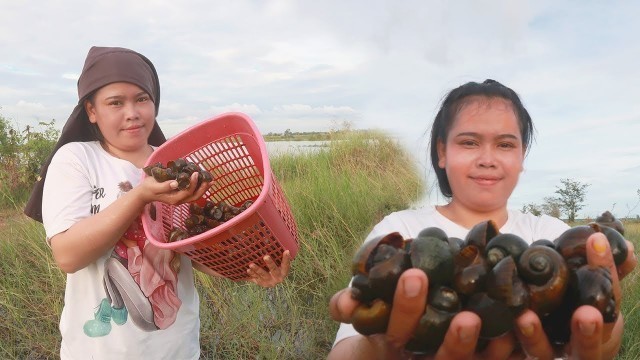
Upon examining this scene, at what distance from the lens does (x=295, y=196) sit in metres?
4.69

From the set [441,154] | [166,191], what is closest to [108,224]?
[166,191]

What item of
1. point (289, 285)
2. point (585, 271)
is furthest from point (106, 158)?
point (289, 285)

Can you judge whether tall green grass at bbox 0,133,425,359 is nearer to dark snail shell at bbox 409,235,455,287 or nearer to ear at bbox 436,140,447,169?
ear at bbox 436,140,447,169

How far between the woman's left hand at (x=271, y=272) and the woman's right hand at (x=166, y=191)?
0.40 metres

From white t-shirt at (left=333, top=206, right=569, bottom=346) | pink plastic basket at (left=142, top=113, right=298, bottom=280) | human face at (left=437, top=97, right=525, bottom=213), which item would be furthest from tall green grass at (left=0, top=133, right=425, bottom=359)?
human face at (left=437, top=97, right=525, bottom=213)

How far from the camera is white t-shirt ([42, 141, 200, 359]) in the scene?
190cm

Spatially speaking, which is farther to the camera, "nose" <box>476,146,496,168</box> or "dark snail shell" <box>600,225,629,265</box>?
"nose" <box>476,146,496,168</box>

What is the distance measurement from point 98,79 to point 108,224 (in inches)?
22.8

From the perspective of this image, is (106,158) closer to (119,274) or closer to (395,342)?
(119,274)

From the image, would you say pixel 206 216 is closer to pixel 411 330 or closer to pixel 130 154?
pixel 130 154

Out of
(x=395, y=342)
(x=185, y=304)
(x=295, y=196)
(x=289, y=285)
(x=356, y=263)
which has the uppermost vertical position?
(x=356, y=263)

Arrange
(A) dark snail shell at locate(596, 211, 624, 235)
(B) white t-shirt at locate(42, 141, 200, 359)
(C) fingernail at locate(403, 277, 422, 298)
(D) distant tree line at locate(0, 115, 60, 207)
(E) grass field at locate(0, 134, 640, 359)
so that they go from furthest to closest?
(D) distant tree line at locate(0, 115, 60, 207) < (E) grass field at locate(0, 134, 640, 359) < (B) white t-shirt at locate(42, 141, 200, 359) < (A) dark snail shell at locate(596, 211, 624, 235) < (C) fingernail at locate(403, 277, 422, 298)

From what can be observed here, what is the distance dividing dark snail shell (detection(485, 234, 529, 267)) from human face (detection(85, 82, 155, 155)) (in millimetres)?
1359

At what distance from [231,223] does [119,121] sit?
610mm
